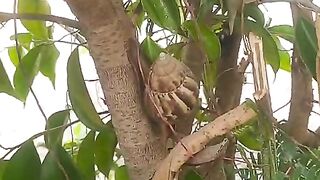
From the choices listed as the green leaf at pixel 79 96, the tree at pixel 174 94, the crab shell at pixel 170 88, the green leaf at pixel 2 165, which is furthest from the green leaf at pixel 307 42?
the green leaf at pixel 2 165

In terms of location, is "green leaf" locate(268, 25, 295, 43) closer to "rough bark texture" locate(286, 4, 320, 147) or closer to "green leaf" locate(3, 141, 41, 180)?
"rough bark texture" locate(286, 4, 320, 147)

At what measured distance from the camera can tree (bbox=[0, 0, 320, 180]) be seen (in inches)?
19.7

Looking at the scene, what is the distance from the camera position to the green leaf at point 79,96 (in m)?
0.62

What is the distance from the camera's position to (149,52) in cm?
58

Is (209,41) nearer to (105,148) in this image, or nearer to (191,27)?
(191,27)

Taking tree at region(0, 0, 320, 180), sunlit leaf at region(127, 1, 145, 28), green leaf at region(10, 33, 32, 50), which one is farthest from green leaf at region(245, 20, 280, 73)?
green leaf at region(10, 33, 32, 50)

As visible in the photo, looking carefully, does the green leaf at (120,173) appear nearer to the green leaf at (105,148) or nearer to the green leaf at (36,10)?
the green leaf at (105,148)

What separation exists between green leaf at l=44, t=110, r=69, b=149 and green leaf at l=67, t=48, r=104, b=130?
4cm

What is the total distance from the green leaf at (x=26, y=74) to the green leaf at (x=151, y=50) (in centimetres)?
18

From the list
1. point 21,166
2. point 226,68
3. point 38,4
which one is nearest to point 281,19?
point 226,68

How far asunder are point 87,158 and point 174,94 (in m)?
0.18

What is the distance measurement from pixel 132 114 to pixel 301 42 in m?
0.17

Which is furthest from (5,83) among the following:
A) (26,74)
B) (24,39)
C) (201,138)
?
(201,138)

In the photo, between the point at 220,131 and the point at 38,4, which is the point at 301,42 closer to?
the point at 220,131
